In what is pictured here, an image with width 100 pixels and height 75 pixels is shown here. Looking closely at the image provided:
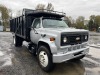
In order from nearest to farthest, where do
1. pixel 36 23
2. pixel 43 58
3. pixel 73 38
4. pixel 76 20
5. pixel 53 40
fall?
pixel 53 40 < pixel 73 38 < pixel 43 58 < pixel 36 23 < pixel 76 20

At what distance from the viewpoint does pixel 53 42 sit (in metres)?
4.69

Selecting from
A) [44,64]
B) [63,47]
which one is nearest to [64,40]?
[63,47]

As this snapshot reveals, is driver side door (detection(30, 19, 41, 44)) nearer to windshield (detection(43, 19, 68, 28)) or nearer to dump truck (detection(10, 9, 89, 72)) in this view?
dump truck (detection(10, 9, 89, 72))

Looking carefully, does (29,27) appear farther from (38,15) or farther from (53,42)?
(53,42)

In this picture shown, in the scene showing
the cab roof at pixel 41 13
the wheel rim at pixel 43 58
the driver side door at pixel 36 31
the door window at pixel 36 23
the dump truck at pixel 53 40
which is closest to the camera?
the dump truck at pixel 53 40

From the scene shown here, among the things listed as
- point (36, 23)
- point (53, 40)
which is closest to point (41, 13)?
point (36, 23)

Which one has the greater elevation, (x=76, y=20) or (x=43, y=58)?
(x=76, y=20)

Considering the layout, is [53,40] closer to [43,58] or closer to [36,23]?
[43,58]

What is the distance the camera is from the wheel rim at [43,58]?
16.5 ft

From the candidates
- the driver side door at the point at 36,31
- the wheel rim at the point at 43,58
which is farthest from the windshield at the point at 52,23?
the wheel rim at the point at 43,58

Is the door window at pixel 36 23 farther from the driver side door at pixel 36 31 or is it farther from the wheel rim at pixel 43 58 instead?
the wheel rim at pixel 43 58

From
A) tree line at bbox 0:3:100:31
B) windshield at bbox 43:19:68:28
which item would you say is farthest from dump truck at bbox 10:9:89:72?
tree line at bbox 0:3:100:31

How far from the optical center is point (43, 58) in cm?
516

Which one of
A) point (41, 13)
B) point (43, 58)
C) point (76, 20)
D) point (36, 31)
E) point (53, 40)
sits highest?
point (76, 20)
